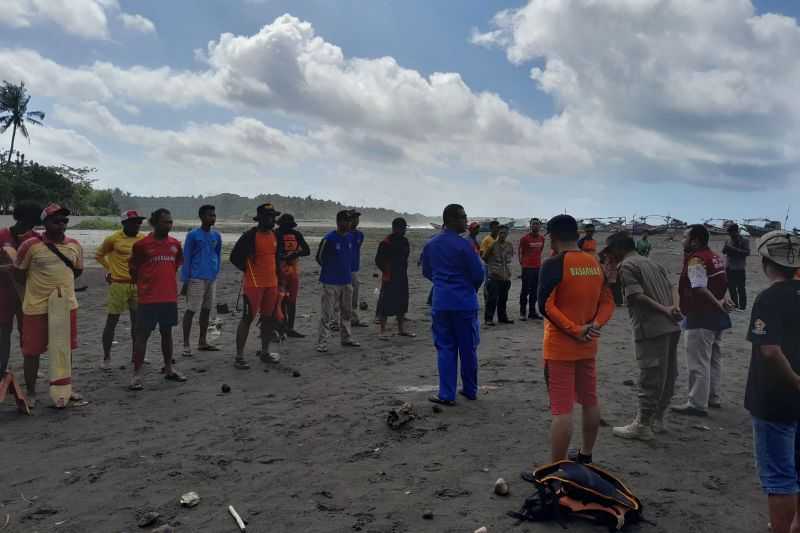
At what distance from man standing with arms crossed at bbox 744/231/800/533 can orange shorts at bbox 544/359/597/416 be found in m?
1.16

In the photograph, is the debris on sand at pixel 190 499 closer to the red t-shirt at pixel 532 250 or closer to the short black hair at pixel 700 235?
the short black hair at pixel 700 235

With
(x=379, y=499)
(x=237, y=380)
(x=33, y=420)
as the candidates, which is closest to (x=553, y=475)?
(x=379, y=499)

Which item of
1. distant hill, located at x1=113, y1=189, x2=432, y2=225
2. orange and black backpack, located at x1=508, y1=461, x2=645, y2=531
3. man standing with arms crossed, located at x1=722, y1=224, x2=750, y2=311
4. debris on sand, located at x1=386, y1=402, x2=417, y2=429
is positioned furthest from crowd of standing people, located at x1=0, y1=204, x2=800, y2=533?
distant hill, located at x1=113, y1=189, x2=432, y2=225

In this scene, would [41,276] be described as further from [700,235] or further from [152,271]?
[700,235]

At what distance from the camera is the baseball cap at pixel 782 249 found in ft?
10.3

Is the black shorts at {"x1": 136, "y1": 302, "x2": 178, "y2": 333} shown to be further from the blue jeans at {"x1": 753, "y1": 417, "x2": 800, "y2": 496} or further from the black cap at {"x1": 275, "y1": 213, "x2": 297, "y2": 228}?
the blue jeans at {"x1": 753, "y1": 417, "x2": 800, "y2": 496}

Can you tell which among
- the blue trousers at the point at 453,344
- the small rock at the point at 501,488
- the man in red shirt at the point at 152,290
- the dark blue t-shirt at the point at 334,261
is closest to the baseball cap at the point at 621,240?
the blue trousers at the point at 453,344

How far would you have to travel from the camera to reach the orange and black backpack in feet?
11.7

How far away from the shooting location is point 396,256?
1012 cm

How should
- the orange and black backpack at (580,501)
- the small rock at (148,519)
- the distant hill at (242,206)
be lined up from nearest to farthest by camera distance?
the orange and black backpack at (580,501), the small rock at (148,519), the distant hill at (242,206)

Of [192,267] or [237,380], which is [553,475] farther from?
[192,267]

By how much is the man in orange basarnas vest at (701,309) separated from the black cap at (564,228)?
7.24 feet

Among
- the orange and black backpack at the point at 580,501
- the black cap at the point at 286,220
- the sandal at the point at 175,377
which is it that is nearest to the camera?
the orange and black backpack at the point at 580,501

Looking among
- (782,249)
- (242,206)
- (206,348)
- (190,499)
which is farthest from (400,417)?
(242,206)
